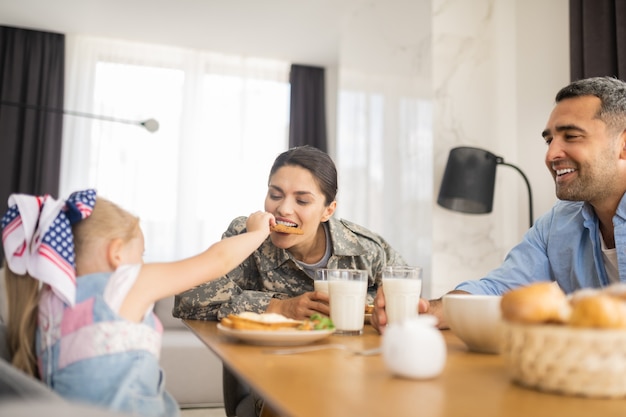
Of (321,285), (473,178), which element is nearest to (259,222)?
(321,285)

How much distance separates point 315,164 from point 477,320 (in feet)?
3.48

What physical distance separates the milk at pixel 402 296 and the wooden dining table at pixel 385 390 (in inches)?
10.1

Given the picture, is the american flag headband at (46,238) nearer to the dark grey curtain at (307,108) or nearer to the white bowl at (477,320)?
the white bowl at (477,320)

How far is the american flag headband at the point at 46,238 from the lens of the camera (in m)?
1.04

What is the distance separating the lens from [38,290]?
43.7 inches

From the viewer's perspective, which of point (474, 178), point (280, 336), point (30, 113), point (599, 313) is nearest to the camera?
point (599, 313)

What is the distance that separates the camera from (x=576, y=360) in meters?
0.76

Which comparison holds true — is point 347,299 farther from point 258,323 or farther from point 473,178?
point 473,178

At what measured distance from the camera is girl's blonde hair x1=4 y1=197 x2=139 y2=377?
42.7 inches

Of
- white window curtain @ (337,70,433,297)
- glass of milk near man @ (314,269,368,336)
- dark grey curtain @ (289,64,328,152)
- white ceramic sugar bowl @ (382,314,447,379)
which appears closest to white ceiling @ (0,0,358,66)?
dark grey curtain @ (289,64,328,152)

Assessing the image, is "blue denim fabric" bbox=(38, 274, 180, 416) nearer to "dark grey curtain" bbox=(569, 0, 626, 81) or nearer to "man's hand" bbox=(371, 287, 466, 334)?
"man's hand" bbox=(371, 287, 466, 334)

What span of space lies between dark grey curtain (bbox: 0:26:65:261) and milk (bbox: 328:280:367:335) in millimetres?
5009

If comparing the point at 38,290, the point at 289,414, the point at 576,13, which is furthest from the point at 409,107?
the point at 289,414

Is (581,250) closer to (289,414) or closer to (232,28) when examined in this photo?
(289,414)
